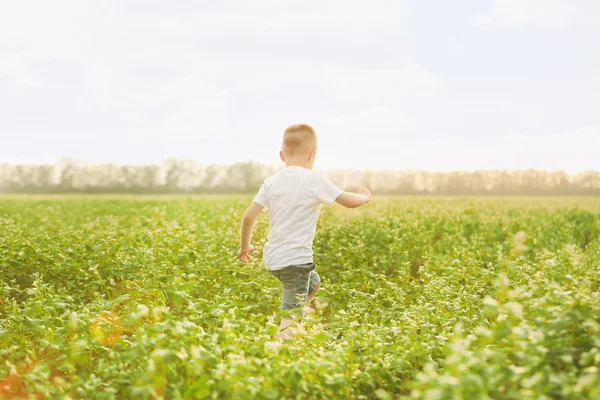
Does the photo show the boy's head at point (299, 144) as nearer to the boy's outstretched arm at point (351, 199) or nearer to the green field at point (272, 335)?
the boy's outstretched arm at point (351, 199)

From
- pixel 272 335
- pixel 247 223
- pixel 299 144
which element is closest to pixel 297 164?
pixel 299 144

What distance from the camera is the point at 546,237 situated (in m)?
12.4

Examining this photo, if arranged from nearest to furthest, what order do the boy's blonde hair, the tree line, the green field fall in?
the green field
the boy's blonde hair
the tree line

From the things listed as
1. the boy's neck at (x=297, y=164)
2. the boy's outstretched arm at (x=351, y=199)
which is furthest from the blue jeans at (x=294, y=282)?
the boy's neck at (x=297, y=164)

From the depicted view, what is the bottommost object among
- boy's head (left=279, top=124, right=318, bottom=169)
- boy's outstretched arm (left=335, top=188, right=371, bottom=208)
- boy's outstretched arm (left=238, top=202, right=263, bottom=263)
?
boy's outstretched arm (left=238, top=202, right=263, bottom=263)

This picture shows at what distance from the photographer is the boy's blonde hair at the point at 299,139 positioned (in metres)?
5.08

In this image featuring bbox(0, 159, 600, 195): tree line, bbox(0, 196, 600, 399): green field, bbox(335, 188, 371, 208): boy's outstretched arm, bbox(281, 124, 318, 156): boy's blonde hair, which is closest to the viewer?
bbox(0, 196, 600, 399): green field

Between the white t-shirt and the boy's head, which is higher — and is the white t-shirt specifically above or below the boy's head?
below

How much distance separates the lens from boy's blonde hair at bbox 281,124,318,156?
16.7 ft

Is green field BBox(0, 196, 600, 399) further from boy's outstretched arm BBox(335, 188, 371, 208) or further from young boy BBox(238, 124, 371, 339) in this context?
boy's outstretched arm BBox(335, 188, 371, 208)

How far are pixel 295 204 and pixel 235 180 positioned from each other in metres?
82.0

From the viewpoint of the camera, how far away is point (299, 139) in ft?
16.6

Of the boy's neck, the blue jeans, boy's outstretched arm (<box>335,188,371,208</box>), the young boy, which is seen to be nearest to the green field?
the blue jeans

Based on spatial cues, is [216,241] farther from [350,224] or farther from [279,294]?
[350,224]
